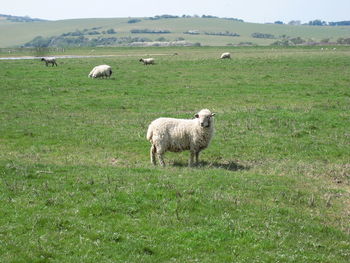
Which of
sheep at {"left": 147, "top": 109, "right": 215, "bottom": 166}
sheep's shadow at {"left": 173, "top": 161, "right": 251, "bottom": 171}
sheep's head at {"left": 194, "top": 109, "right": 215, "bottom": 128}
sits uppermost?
→ sheep's head at {"left": 194, "top": 109, "right": 215, "bottom": 128}

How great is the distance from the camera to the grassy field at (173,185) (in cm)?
898

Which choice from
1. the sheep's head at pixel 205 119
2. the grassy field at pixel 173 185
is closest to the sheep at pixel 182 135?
the sheep's head at pixel 205 119

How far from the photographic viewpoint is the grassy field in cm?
898

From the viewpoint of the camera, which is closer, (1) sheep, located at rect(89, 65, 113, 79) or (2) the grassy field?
(2) the grassy field

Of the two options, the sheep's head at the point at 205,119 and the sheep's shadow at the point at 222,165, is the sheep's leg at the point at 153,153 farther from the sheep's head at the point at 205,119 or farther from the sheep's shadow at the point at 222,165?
the sheep's head at the point at 205,119

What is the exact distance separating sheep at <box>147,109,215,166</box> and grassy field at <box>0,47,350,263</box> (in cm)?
73

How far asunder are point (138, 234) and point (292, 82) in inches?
1188

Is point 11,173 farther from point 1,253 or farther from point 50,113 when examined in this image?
point 50,113

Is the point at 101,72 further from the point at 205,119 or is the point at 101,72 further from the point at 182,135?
the point at 205,119

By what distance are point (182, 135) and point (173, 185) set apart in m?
4.04

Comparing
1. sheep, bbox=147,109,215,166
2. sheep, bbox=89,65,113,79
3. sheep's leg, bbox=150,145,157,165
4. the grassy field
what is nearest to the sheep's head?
sheep, bbox=147,109,215,166

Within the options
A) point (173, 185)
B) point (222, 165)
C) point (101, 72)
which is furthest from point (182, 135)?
point (101, 72)

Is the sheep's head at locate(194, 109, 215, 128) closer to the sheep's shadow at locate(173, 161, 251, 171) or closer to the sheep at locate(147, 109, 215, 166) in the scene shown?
the sheep at locate(147, 109, 215, 166)

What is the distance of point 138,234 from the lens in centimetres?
944
